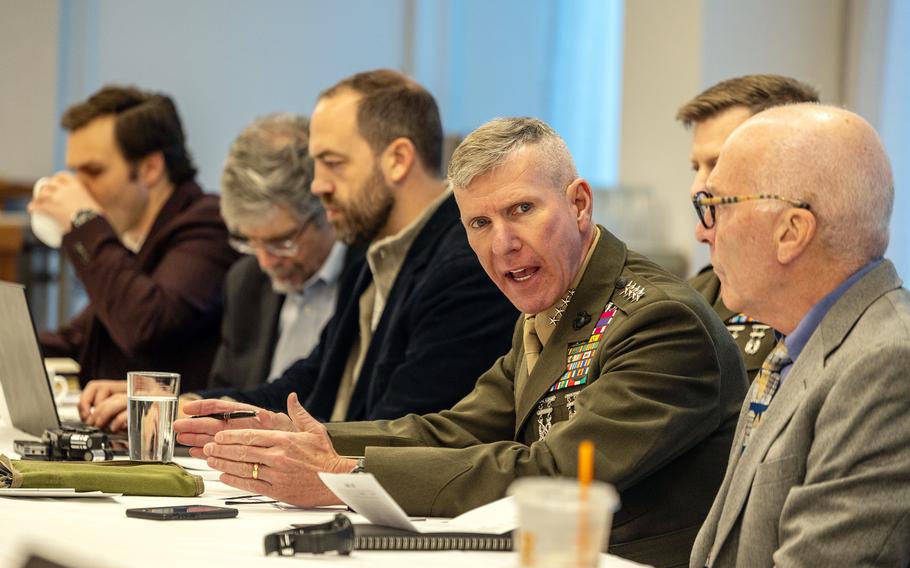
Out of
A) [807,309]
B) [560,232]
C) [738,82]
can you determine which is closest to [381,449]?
[560,232]

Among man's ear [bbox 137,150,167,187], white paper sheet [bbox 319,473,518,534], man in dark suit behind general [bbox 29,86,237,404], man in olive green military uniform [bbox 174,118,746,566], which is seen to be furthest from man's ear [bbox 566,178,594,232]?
man's ear [bbox 137,150,167,187]

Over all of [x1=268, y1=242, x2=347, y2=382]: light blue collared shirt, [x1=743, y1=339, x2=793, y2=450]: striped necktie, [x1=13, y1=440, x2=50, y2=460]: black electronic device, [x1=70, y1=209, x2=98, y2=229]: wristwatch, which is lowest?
[x1=268, y1=242, x2=347, y2=382]: light blue collared shirt

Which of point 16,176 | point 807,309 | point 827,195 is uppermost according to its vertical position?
point 827,195

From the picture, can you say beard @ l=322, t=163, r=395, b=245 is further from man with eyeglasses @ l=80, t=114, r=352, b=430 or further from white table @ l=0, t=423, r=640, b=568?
white table @ l=0, t=423, r=640, b=568

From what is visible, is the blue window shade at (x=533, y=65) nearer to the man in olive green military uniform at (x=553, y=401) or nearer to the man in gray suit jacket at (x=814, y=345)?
the man in olive green military uniform at (x=553, y=401)

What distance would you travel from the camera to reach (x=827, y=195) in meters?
1.60

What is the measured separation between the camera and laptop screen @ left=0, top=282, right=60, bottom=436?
8.04ft

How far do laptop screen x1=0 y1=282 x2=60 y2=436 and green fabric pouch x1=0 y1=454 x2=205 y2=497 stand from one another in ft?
1.92

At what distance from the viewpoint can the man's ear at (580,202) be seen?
2.13 meters

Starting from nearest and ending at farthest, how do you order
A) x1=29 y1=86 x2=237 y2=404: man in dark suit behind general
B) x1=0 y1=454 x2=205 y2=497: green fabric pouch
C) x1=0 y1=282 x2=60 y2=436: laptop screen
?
x1=0 y1=454 x2=205 y2=497: green fabric pouch
x1=0 y1=282 x2=60 y2=436: laptop screen
x1=29 y1=86 x2=237 y2=404: man in dark suit behind general

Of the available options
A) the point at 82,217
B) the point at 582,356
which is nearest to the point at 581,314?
the point at 582,356

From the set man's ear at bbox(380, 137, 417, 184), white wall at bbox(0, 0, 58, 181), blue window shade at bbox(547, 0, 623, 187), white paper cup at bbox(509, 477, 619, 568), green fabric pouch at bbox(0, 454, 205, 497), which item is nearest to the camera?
white paper cup at bbox(509, 477, 619, 568)

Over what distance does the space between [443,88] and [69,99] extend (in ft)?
6.62

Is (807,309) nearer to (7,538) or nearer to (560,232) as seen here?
(560,232)
